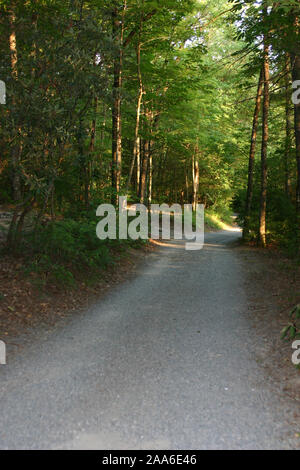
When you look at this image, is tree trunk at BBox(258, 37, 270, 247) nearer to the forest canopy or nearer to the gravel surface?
the forest canopy

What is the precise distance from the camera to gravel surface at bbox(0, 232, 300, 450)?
3.42 m

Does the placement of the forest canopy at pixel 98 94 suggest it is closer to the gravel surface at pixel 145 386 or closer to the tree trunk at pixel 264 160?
the tree trunk at pixel 264 160

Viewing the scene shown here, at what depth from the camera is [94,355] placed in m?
5.32

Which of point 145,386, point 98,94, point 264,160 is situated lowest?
point 145,386

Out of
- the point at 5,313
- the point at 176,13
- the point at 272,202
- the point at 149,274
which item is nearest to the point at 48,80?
the point at 5,313

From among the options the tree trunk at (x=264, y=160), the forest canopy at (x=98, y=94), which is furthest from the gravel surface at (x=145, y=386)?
the tree trunk at (x=264, y=160)

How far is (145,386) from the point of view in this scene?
14.4 ft

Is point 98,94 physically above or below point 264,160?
above

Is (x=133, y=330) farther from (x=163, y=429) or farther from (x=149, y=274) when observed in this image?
(x=149, y=274)

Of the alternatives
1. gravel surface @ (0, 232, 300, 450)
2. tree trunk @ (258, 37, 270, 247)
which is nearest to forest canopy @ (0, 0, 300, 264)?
tree trunk @ (258, 37, 270, 247)

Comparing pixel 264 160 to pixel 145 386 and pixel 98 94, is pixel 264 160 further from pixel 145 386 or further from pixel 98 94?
pixel 145 386

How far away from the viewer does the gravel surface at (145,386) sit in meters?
3.42

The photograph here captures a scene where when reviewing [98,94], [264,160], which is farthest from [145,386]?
[264,160]

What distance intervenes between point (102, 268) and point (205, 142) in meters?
18.7
